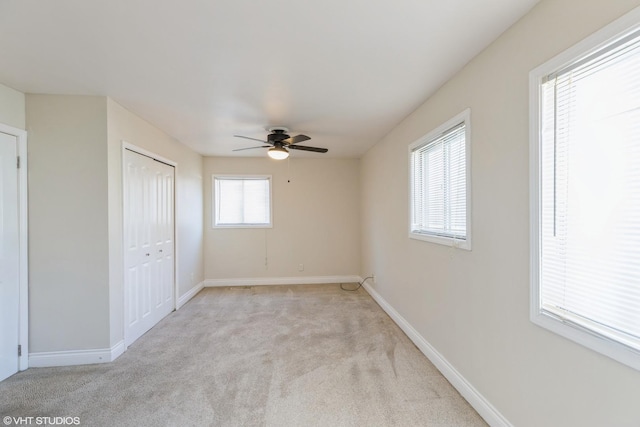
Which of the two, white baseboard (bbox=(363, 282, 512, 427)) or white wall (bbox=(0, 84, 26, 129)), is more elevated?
white wall (bbox=(0, 84, 26, 129))

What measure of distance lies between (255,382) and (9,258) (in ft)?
7.54

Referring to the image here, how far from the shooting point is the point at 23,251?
101 inches

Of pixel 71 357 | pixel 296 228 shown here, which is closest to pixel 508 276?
pixel 71 357

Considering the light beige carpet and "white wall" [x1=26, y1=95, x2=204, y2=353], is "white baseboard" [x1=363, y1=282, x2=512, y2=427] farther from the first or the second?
"white wall" [x1=26, y1=95, x2=204, y2=353]

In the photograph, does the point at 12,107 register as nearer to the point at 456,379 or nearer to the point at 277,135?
the point at 277,135

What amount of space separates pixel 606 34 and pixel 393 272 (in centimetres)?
306

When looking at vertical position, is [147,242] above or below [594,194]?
below

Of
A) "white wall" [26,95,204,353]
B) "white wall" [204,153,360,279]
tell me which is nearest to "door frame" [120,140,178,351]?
"white wall" [26,95,204,353]

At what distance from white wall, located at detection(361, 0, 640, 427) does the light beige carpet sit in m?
0.43

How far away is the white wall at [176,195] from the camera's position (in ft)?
9.26

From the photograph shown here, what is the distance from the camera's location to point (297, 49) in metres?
1.95

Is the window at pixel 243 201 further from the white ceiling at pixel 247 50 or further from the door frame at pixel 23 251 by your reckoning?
the door frame at pixel 23 251

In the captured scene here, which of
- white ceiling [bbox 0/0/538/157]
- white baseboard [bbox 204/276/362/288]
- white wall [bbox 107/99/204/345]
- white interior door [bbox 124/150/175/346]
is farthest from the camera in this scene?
white baseboard [bbox 204/276/362/288]

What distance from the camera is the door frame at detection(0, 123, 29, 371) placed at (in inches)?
101
